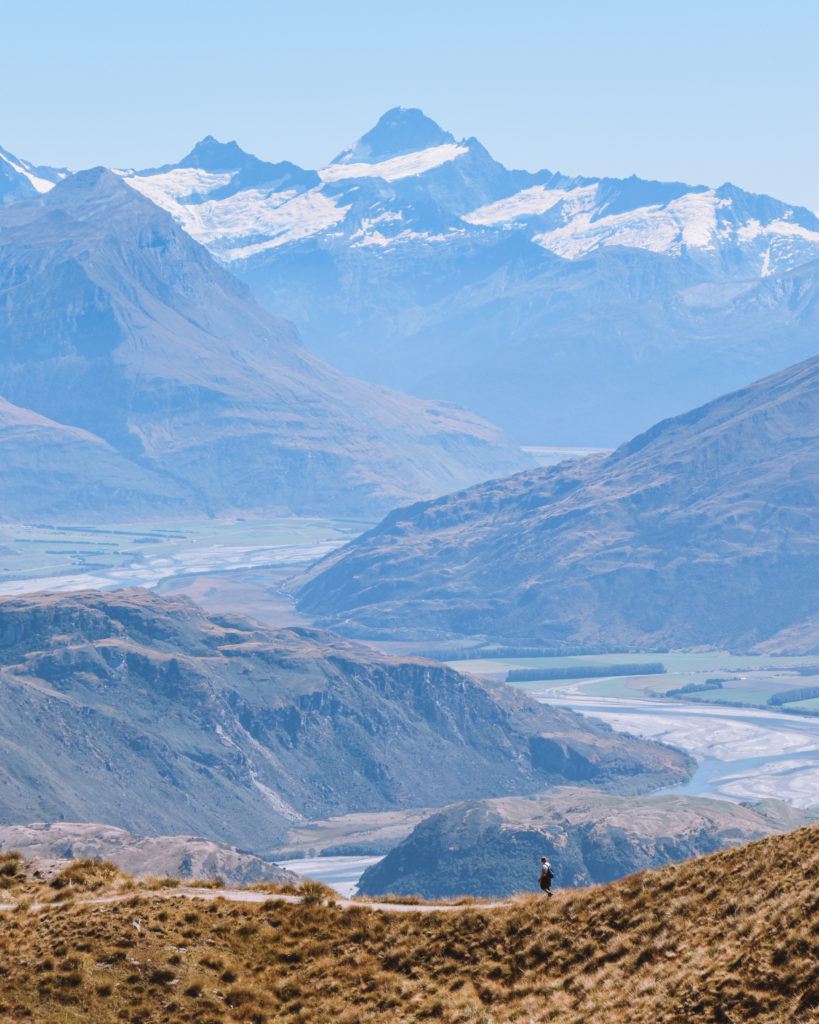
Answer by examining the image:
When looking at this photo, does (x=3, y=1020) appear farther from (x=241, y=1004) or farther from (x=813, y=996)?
(x=813, y=996)

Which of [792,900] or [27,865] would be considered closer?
[792,900]

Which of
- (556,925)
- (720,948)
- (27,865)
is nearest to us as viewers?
(720,948)

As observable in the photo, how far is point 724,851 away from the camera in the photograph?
55.7 m

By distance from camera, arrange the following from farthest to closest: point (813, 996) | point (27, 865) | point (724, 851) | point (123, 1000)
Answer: point (27, 865) → point (724, 851) → point (123, 1000) → point (813, 996)

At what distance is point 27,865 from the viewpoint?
62.9 m

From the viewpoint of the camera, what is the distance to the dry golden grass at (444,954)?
1730 inches

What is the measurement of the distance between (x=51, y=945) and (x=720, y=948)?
21.4 meters

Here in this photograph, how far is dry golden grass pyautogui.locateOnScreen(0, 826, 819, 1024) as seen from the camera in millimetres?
43938

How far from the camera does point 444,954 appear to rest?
5097 centimetres

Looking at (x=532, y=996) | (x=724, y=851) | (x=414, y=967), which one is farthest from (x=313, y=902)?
(x=724, y=851)

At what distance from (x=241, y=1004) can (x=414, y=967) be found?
5823 millimetres

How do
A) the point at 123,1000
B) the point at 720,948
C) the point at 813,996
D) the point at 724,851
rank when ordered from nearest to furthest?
the point at 813,996
the point at 720,948
the point at 123,1000
the point at 724,851

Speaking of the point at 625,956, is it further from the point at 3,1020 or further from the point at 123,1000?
the point at 3,1020

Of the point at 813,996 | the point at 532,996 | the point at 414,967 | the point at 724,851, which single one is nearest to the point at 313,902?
the point at 414,967
